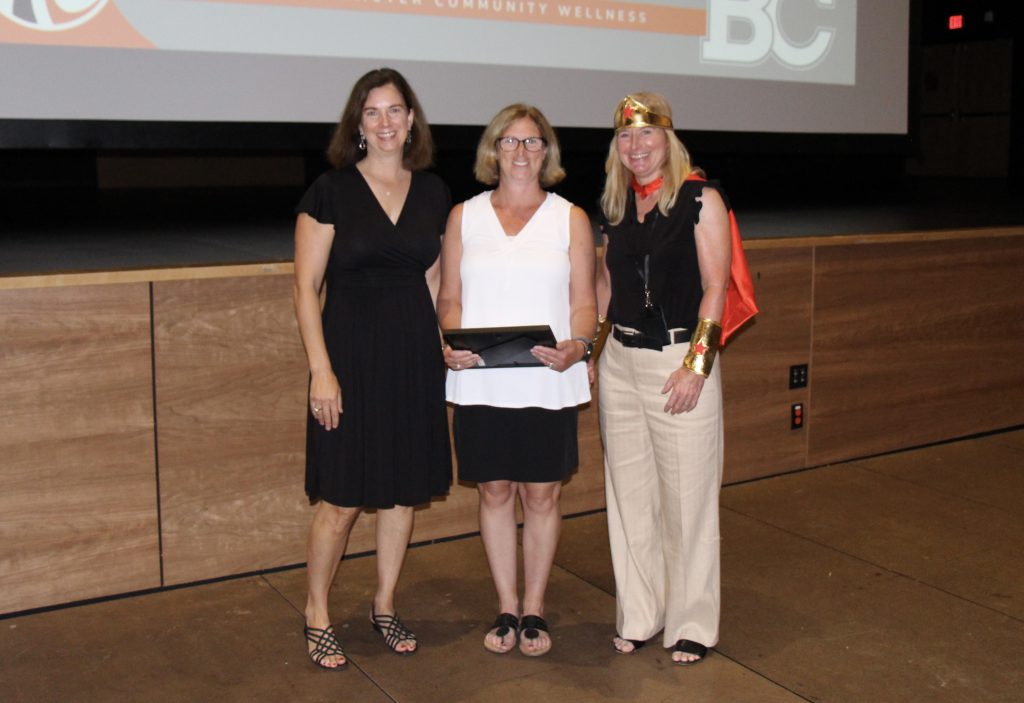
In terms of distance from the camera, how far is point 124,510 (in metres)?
3.21

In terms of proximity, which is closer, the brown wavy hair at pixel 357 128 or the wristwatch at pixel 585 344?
the brown wavy hair at pixel 357 128

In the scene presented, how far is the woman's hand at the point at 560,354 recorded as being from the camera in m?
2.64

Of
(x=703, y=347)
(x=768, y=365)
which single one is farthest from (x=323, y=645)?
(x=768, y=365)

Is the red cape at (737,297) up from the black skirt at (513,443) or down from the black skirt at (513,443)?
up

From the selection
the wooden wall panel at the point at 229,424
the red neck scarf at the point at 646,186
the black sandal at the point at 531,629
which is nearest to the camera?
the red neck scarf at the point at 646,186

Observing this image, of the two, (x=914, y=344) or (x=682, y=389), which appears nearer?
(x=682, y=389)

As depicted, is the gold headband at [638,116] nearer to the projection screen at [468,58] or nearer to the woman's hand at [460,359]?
the woman's hand at [460,359]

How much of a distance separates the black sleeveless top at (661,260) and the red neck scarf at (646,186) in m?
0.02

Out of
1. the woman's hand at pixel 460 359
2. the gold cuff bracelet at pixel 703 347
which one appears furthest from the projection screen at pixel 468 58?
the gold cuff bracelet at pixel 703 347

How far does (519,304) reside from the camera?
2713 mm

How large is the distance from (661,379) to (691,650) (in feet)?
2.32

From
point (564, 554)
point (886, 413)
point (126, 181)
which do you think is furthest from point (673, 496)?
point (126, 181)

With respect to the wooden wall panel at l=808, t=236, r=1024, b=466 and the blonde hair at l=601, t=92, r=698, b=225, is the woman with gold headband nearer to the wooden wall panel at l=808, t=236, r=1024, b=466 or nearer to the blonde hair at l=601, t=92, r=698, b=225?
the blonde hair at l=601, t=92, r=698, b=225

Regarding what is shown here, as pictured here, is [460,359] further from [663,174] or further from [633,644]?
[633,644]
